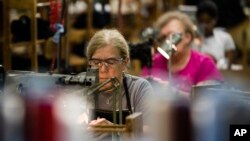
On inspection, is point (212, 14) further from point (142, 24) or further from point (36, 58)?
point (36, 58)

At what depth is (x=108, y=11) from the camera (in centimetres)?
691

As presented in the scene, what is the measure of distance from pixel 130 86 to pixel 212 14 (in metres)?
3.36

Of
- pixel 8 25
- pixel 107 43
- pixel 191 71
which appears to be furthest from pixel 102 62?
pixel 191 71

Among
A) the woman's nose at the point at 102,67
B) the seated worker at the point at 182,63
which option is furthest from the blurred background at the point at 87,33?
the woman's nose at the point at 102,67

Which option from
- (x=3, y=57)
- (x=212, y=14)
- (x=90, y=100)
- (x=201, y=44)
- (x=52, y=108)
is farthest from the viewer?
(x=212, y=14)

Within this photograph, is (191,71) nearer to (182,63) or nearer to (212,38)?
(182,63)

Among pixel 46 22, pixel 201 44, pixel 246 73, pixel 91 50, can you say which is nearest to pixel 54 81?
pixel 91 50

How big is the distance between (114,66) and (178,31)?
172 centimetres

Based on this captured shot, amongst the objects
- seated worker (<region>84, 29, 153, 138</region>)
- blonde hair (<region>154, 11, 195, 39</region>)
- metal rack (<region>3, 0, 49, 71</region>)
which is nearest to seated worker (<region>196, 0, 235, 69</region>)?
blonde hair (<region>154, 11, 195, 39</region>)

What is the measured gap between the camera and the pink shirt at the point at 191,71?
468 centimetres

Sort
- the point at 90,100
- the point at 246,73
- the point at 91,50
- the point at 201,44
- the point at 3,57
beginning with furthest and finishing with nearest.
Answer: the point at 201,44 < the point at 246,73 < the point at 3,57 < the point at 91,50 < the point at 90,100

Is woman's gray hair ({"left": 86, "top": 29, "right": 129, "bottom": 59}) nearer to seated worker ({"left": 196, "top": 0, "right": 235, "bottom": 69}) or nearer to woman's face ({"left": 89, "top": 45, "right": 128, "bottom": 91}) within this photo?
woman's face ({"left": 89, "top": 45, "right": 128, "bottom": 91})

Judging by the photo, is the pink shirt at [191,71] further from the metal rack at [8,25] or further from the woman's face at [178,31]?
the metal rack at [8,25]

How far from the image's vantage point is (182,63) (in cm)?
484
